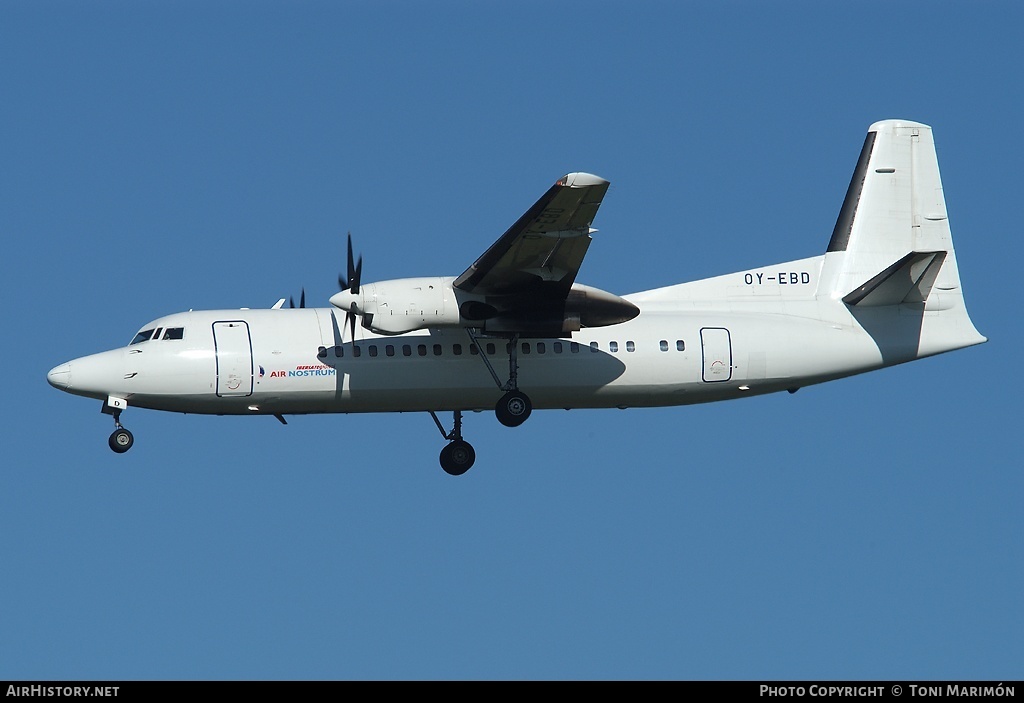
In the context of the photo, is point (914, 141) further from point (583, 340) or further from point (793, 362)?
point (583, 340)

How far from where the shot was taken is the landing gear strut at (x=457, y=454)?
2569 centimetres

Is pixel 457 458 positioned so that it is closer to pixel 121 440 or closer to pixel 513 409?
pixel 513 409

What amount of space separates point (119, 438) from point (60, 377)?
1.32 m

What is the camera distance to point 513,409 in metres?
24.3

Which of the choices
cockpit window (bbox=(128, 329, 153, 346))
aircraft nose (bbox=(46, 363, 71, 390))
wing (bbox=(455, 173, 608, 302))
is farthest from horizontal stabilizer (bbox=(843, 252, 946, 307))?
aircraft nose (bbox=(46, 363, 71, 390))

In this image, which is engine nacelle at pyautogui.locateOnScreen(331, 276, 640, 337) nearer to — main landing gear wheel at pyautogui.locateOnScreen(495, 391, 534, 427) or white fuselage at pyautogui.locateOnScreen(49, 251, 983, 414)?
white fuselage at pyautogui.locateOnScreen(49, 251, 983, 414)

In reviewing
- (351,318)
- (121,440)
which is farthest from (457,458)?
(121,440)

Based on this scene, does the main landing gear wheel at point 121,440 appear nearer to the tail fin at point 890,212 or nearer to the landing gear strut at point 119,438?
the landing gear strut at point 119,438

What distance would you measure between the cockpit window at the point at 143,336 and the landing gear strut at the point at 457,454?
479 centimetres

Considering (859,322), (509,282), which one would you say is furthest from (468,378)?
(859,322)
